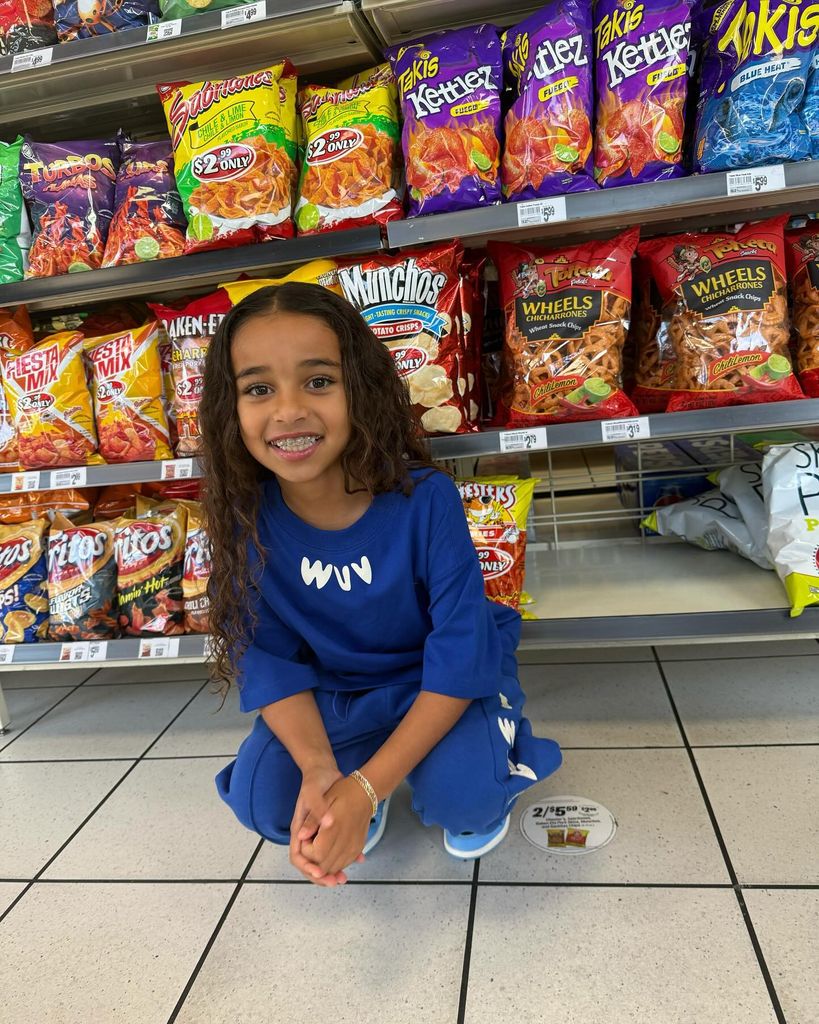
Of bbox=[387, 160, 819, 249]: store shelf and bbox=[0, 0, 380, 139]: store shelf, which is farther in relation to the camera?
bbox=[0, 0, 380, 139]: store shelf

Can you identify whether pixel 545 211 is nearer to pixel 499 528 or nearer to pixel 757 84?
pixel 757 84

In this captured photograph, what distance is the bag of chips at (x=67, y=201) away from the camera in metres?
1.75

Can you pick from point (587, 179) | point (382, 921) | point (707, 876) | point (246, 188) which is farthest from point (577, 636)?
point (246, 188)

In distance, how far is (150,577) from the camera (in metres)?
1.87

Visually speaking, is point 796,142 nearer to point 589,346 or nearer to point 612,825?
point 589,346

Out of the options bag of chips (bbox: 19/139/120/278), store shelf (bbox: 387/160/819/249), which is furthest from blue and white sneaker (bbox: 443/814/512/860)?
bag of chips (bbox: 19/139/120/278)

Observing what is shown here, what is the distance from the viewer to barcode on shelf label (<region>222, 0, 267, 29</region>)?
1.52m

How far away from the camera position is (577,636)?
1.66 meters

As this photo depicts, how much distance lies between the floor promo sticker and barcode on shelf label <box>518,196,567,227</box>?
1191 millimetres

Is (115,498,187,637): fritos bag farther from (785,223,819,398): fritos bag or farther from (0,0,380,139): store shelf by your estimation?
(785,223,819,398): fritos bag

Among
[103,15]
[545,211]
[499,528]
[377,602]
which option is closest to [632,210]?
[545,211]

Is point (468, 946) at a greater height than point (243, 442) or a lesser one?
lesser

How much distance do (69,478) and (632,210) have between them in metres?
1.51

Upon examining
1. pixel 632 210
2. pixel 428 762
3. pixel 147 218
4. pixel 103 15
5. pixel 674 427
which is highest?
pixel 103 15
